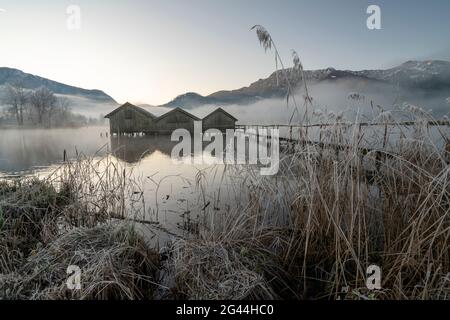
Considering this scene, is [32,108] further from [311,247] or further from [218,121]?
[311,247]

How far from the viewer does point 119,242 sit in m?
3.39

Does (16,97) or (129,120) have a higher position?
(16,97)

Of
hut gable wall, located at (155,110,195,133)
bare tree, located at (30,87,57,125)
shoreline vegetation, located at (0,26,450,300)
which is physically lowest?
shoreline vegetation, located at (0,26,450,300)

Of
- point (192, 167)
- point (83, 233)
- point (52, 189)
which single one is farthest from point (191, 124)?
point (83, 233)

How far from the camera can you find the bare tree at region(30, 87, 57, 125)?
63.2 metres

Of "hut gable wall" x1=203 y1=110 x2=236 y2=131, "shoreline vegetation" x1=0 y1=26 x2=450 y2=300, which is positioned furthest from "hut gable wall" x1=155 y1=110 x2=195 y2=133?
"shoreline vegetation" x1=0 y1=26 x2=450 y2=300

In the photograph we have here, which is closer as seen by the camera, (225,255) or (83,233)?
(225,255)

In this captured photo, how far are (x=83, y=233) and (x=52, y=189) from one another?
3.39 meters

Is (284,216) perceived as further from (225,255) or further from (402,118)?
(402,118)

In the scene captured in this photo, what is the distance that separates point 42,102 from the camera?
65.2m

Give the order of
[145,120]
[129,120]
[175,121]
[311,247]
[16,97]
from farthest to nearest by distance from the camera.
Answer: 1. [16,97]
2. [175,121]
3. [145,120]
4. [129,120]
5. [311,247]

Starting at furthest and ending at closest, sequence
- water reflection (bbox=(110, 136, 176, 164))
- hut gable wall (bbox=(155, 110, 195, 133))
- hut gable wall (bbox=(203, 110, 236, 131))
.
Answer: hut gable wall (bbox=(203, 110, 236, 131))
hut gable wall (bbox=(155, 110, 195, 133))
water reflection (bbox=(110, 136, 176, 164))

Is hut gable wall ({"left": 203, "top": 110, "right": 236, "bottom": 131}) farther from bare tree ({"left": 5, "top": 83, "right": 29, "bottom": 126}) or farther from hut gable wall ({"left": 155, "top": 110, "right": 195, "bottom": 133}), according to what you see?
bare tree ({"left": 5, "top": 83, "right": 29, "bottom": 126})

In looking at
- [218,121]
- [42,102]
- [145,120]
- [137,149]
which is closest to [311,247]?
[137,149]
